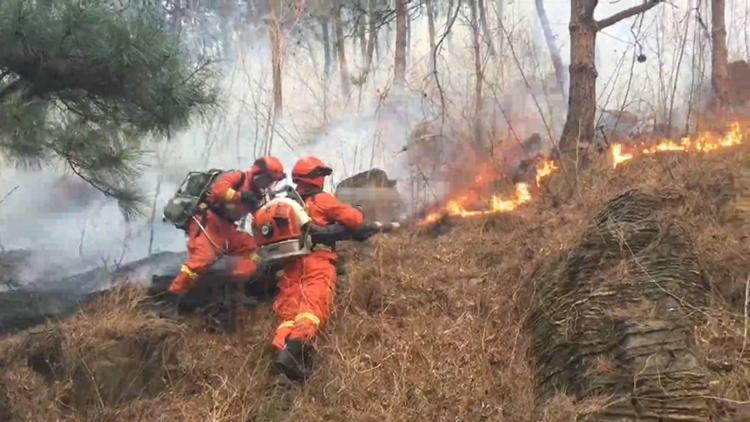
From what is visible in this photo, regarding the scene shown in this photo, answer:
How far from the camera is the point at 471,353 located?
5652mm

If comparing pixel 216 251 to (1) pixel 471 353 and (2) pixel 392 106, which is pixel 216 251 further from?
(2) pixel 392 106

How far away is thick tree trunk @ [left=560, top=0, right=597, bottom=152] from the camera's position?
30.2ft

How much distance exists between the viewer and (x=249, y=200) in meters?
6.63

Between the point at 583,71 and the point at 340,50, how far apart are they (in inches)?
321

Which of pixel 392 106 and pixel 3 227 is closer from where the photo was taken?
pixel 3 227

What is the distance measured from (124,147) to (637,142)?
625cm


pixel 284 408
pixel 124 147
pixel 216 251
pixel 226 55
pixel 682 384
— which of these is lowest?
pixel 284 408

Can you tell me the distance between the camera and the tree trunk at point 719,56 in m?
11.5

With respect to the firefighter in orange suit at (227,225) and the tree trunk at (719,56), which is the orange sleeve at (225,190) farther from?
the tree trunk at (719,56)

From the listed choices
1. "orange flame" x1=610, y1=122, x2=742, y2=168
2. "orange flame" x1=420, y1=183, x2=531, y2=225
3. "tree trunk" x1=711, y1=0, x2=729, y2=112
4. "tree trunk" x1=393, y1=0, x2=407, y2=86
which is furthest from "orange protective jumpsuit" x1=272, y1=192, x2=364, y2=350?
"tree trunk" x1=711, y1=0, x2=729, y2=112

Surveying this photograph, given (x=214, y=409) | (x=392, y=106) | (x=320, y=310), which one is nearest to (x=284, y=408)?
(x=214, y=409)

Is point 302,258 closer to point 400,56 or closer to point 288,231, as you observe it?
point 288,231

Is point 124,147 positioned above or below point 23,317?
above

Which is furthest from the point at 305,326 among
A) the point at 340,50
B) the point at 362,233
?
the point at 340,50
